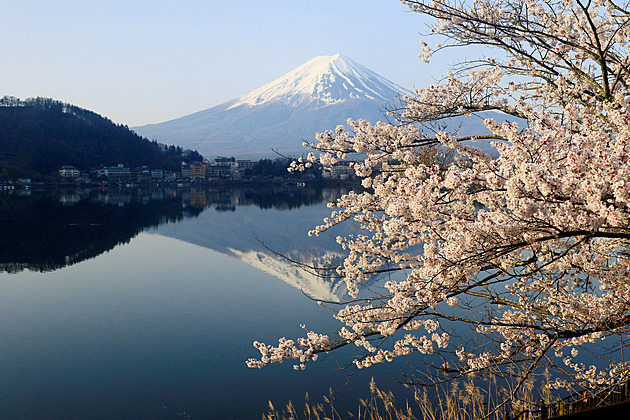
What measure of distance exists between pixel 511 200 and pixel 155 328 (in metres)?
A: 12.5

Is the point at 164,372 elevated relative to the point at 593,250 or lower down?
lower down

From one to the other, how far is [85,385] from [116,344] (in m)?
2.35

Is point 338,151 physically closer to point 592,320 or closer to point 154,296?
point 592,320

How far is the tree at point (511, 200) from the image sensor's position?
116 inches

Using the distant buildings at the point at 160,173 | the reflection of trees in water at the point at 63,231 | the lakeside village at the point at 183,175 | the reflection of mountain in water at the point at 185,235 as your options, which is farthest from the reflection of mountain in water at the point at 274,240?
the distant buildings at the point at 160,173

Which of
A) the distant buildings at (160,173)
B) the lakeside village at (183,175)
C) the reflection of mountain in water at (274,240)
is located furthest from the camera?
the distant buildings at (160,173)

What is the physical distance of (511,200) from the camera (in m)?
2.99

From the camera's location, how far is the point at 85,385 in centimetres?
→ 1024

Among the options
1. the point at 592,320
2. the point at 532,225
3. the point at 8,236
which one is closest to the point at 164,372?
the point at 592,320

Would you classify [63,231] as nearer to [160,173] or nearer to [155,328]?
[155,328]

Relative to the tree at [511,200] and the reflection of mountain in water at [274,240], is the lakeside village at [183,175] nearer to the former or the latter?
the reflection of mountain in water at [274,240]

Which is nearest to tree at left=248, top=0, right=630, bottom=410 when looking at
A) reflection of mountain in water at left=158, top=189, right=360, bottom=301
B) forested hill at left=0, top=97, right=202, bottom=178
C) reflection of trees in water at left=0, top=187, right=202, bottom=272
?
reflection of mountain in water at left=158, top=189, right=360, bottom=301

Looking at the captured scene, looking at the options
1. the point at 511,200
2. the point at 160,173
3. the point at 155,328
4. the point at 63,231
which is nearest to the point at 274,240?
the point at 63,231

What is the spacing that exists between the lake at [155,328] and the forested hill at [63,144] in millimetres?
87682
